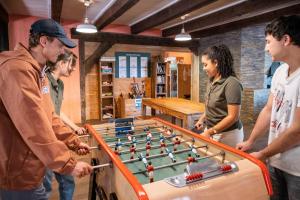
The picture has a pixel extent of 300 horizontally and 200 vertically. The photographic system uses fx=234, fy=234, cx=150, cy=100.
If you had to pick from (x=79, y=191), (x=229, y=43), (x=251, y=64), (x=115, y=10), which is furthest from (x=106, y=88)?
(x=79, y=191)

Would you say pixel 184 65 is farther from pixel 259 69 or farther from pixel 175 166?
pixel 175 166

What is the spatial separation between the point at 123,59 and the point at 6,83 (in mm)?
5860

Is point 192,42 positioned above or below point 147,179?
above

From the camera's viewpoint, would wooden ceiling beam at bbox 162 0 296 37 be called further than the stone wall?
No

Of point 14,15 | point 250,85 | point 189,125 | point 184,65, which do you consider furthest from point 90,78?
point 250,85

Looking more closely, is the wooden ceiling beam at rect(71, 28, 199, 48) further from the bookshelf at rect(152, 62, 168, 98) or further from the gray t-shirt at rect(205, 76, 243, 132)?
the gray t-shirt at rect(205, 76, 243, 132)

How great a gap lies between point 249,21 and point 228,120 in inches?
168

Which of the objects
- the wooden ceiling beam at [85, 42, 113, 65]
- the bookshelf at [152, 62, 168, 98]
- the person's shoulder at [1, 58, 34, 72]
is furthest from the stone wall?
the person's shoulder at [1, 58, 34, 72]

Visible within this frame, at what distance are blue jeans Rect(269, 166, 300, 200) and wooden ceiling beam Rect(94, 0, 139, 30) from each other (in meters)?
3.03

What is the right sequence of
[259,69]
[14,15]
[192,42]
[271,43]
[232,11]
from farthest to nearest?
1. [192,42]
2. [259,69]
3. [14,15]
4. [232,11]
5. [271,43]

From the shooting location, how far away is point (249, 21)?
17.7ft

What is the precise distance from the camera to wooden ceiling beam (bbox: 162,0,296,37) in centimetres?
391

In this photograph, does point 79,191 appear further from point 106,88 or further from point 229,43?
point 229,43

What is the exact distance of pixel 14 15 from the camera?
5133 millimetres
